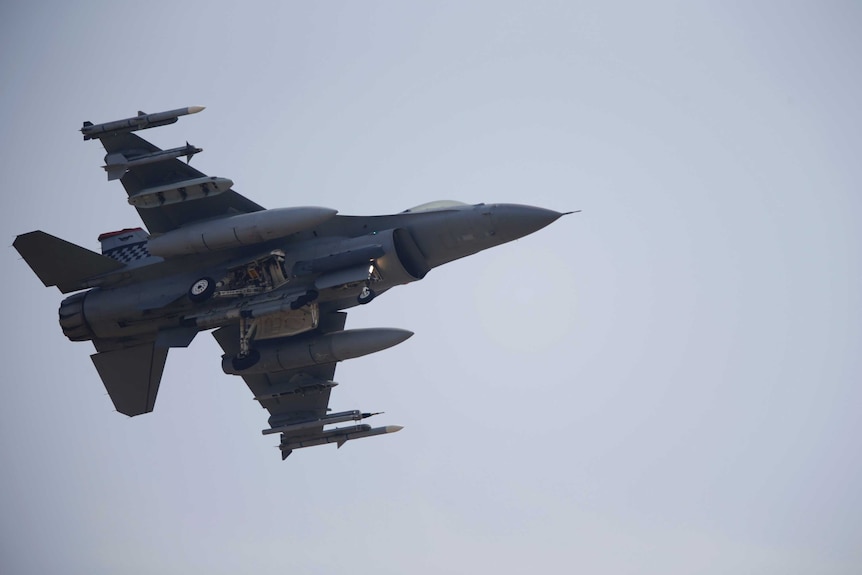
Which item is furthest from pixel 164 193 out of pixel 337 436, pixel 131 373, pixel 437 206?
pixel 337 436

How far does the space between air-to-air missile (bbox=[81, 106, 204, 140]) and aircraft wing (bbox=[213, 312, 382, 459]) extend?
7.29m

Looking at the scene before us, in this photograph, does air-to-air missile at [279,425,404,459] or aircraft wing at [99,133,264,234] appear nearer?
aircraft wing at [99,133,264,234]

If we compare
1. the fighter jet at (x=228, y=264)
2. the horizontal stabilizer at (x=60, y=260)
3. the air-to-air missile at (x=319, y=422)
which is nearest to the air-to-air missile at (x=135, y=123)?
the fighter jet at (x=228, y=264)

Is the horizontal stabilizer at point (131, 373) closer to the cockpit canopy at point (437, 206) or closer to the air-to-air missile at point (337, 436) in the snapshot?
the air-to-air missile at point (337, 436)

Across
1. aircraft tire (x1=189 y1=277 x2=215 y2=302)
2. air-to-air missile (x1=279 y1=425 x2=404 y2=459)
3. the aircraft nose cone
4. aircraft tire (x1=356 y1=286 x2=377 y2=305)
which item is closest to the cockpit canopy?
the aircraft nose cone

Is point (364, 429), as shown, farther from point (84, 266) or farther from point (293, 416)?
point (84, 266)

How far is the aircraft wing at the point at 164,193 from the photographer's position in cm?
2941

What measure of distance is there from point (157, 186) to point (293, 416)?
8776mm

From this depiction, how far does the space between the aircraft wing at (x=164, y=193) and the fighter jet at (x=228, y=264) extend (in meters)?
0.03

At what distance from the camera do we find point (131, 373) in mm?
33094

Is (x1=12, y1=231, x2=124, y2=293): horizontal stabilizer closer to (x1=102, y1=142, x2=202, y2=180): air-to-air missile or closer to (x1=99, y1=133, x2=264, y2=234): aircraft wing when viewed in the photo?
(x1=99, y1=133, x2=264, y2=234): aircraft wing

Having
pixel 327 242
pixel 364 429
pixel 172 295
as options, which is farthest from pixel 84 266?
pixel 364 429

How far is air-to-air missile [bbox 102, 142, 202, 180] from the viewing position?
93.4ft

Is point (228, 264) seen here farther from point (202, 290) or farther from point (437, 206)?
point (437, 206)
